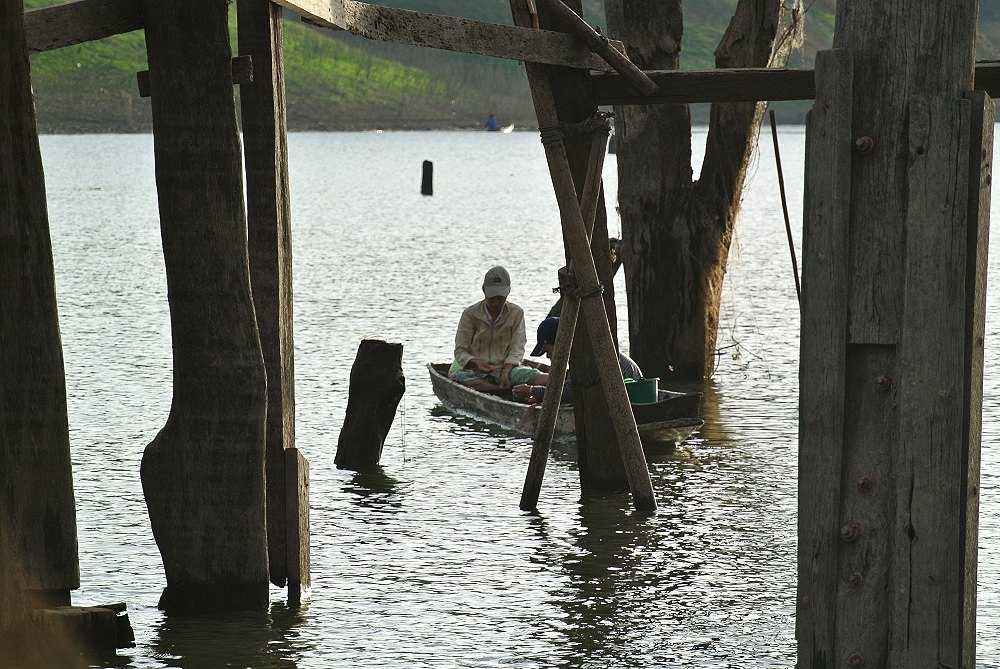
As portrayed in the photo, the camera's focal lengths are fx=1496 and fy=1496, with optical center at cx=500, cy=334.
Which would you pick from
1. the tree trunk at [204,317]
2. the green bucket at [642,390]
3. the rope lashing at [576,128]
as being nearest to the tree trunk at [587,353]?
the rope lashing at [576,128]

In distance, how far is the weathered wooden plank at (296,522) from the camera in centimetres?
708

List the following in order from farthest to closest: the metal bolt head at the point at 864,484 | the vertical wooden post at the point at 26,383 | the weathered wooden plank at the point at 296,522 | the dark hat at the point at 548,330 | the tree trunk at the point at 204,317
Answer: the dark hat at the point at 548,330, the weathered wooden plank at the point at 296,522, the tree trunk at the point at 204,317, the vertical wooden post at the point at 26,383, the metal bolt head at the point at 864,484

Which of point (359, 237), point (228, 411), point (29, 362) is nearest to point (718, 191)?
point (228, 411)

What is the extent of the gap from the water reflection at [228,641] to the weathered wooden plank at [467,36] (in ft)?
9.17

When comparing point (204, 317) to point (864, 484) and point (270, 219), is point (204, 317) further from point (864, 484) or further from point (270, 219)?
point (864, 484)

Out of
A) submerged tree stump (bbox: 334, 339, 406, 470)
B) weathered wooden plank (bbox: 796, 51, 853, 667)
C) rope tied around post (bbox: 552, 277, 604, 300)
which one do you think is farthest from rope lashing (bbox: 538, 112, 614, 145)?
weathered wooden plank (bbox: 796, 51, 853, 667)

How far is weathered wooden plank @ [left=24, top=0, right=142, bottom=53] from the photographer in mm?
6242

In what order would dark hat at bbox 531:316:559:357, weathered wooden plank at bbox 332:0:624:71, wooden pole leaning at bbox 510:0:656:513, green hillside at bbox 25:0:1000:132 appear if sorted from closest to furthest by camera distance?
weathered wooden plank at bbox 332:0:624:71, wooden pole leaning at bbox 510:0:656:513, dark hat at bbox 531:316:559:357, green hillside at bbox 25:0:1000:132

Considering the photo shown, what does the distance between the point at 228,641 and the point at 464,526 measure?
249cm

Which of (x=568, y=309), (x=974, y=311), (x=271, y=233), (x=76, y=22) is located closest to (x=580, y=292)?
(x=568, y=309)

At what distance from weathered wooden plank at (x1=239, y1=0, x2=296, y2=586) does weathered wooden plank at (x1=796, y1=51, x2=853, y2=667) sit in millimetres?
2922

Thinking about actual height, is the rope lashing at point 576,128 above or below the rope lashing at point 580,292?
above

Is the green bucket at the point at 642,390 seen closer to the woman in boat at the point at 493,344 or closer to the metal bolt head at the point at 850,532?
the woman in boat at the point at 493,344

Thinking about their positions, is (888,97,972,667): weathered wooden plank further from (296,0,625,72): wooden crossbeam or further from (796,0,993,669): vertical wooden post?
(296,0,625,72): wooden crossbeam
